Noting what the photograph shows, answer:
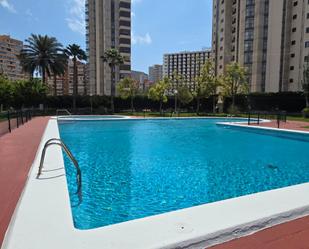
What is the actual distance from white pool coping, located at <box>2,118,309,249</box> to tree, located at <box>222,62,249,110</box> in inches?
1279

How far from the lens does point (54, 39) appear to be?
38.7 meters

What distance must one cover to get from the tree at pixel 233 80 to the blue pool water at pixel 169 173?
941 inches

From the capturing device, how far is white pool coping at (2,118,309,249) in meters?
2.65

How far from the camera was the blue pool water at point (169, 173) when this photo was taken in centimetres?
522

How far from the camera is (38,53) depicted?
3734cm

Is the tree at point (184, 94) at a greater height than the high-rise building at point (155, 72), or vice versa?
the high-rise building at point (155, 72)

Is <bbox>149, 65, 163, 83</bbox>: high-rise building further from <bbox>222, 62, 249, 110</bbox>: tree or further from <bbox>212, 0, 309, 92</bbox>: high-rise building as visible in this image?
<bbox>222, 62, 249, 110</bbox>: tree

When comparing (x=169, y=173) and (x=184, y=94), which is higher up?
(x=184, y=94)

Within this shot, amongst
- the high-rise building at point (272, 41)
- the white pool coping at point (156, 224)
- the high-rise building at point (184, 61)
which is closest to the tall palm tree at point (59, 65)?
the high-rise building at point (272, 41)

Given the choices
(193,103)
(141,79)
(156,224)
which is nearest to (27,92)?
(193,103)

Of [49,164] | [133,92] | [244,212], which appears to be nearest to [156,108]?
[133,92]

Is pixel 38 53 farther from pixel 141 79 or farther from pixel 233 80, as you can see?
pixel 141 79

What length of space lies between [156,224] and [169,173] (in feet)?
14.8

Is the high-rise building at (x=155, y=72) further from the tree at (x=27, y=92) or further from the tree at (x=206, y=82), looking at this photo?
the tree at (x=27, y=92)
